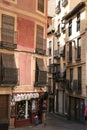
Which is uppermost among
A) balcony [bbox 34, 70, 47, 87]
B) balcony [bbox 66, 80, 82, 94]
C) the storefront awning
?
balcony [bbox 34, 70, 47, 87]

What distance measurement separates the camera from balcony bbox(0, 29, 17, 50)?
28453 mm

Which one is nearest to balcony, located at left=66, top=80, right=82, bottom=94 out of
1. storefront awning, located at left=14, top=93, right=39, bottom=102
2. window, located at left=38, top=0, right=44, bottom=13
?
storefront awning, located at left=14, top=93, right=39, bottom=102

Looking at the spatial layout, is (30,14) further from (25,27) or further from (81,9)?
(81,9)

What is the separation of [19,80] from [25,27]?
464cm

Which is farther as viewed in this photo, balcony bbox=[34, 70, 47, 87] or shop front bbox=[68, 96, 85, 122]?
shop front bbox=[68, 96, 85, 122]

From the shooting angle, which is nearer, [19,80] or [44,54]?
[19,80]

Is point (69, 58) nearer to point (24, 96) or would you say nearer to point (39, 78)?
point (39, 78)

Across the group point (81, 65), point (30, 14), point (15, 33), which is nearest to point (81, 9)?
point (81, 65)

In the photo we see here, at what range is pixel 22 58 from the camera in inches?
1200

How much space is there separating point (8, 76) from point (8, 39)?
3.05 m

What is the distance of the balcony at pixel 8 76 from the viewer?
27734mm

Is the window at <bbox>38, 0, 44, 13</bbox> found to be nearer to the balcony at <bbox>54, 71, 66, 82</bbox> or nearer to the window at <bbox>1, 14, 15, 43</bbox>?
the window at <bbox>1, 14, 15, 43</bbox>

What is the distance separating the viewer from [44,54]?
3312 centimetres

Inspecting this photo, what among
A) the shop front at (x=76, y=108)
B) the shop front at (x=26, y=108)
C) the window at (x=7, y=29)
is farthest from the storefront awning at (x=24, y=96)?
the shop front at (x=76, y=108)
